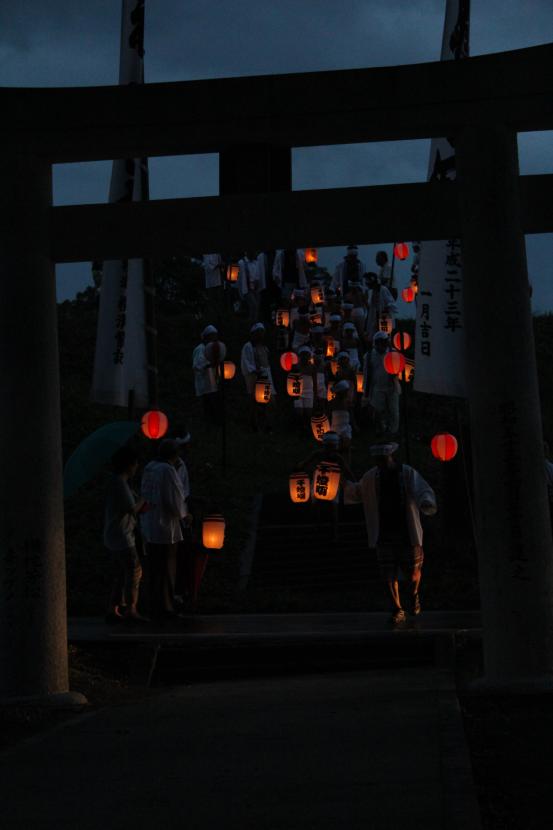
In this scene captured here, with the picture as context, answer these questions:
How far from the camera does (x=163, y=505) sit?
1142cm

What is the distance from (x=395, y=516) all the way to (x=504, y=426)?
3061 mm

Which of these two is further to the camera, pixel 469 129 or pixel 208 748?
pixel 469 129

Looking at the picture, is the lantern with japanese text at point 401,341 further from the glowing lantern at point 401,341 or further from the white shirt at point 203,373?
the white shirt at point 203,373

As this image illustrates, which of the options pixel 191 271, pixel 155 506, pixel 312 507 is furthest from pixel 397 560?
pixel 191 271

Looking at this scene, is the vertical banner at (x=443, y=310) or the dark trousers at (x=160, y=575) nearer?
the dark trousers at (x=160, y=575)

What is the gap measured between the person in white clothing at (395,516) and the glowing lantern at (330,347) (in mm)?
12887

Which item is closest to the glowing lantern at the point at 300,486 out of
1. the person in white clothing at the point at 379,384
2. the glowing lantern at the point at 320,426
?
the glowing lantern at the point at 320,426

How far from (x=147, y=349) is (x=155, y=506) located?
8.20 feet

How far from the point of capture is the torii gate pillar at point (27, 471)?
8.09 metres

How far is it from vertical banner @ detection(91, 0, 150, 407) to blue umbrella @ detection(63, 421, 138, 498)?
1.79 meters

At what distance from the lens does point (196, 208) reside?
855 centimetres

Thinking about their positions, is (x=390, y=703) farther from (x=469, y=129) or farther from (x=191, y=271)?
(x=191, y=271)

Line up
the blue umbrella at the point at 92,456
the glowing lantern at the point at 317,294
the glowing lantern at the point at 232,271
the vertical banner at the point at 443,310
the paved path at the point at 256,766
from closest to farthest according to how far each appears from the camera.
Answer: the paved path at the point at 256,766
the blue umbrella at the point at 92,456
the vertical banner at the point at 443,310
the glowing lantern at the point at 317,294
the glowing lantern at the point at 232,271

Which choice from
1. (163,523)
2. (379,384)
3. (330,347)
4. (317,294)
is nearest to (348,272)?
(317,294)
